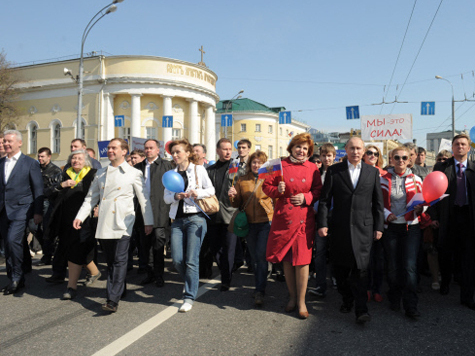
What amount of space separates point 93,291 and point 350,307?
11.0ft

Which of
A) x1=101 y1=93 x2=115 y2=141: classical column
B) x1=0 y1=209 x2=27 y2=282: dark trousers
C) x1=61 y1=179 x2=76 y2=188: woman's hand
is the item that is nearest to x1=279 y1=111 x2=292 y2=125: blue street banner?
x1=101 y1=93 x2=115 y2=141: classical column

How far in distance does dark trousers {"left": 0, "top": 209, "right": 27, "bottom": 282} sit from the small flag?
3.39 meters

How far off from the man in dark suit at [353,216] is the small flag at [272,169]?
55 centimetres

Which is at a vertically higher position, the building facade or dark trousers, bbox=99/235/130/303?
the building facade

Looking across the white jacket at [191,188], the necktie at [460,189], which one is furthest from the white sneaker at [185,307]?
the necktie at [460,189]

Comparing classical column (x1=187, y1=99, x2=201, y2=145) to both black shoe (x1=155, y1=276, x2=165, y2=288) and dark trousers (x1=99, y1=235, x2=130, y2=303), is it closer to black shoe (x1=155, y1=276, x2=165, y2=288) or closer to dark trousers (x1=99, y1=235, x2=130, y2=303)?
black shoe (x1=155, y1=276, x2=165, y2=288)

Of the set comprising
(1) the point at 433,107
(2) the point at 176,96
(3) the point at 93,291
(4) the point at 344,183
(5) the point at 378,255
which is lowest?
(3) the point at 93,291

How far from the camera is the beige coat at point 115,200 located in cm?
485

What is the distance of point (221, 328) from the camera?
414 cm

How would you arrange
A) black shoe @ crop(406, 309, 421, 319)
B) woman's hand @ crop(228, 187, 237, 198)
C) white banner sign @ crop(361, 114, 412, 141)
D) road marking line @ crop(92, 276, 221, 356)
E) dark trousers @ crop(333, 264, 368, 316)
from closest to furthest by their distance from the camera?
1. road marking line @ crop(92, 276, 221, 356)
2. dark trousers @ crop(333, 264, 368, 316)
3. black shoe @ crop(406, 309, 421, 319)
4. woman's hand @ crop(228, 187, 237, 198)
5. white banner sign @ crop(361, 114, 412, 141)

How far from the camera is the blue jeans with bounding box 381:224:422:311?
4.62 meters

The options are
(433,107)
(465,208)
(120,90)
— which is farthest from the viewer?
(120,90)

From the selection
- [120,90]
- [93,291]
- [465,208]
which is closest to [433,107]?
[465,208]

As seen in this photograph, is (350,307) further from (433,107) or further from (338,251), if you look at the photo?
(433,107)
